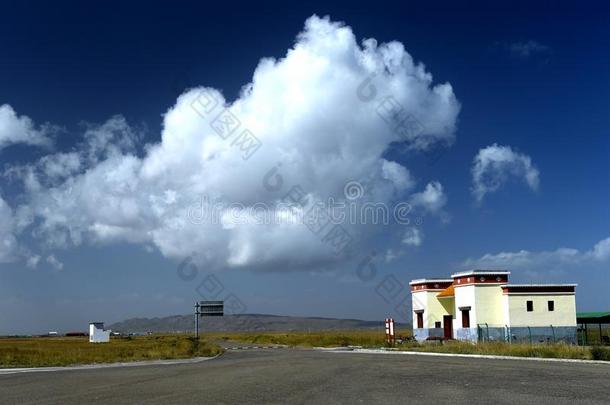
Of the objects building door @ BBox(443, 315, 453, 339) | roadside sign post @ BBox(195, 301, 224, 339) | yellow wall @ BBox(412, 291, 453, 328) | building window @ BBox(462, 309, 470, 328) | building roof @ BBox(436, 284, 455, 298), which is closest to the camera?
building window @ BBox(462, 309, 470, 328)

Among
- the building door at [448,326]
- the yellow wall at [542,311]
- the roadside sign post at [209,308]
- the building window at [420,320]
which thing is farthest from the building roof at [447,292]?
the roadside sign post at [209,308]

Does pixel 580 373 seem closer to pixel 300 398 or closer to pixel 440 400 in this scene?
pixel 440 400

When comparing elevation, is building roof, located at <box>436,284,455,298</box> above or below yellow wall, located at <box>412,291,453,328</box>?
above

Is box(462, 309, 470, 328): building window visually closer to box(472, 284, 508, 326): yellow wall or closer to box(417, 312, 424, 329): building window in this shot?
box(472, 284, 508, 326): yellow wall

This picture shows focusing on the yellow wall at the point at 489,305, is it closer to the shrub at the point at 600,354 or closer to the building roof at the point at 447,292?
the building roof at the point at 447,292

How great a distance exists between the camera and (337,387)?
18141 mm

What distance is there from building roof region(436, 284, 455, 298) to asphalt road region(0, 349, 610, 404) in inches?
1096

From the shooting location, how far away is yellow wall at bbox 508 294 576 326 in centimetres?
4662

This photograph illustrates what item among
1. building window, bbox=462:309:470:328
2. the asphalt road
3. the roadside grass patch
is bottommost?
the roadside grass patch

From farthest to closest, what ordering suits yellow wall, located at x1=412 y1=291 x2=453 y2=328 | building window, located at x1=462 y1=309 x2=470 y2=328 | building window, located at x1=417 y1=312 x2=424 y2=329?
building window, located at x1=417 y1=312 x2=424 y2=329 → yellow wall, located at x1=412 y1=291 x2=453 y2=328 → building window, located at x1=462 y1=309 x2=470 y2=328

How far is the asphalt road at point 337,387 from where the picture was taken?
613 inches

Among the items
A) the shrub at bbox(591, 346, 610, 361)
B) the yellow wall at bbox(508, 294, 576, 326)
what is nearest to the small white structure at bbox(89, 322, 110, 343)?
the yellow wall at bbox(508, 294, 576, 326)

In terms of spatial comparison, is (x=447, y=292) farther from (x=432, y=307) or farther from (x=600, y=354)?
(x=600, y=354)

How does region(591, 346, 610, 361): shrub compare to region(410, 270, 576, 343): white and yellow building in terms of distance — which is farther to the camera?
region(410, 270, 576, 343): white and yellow building
